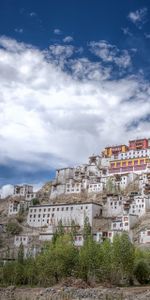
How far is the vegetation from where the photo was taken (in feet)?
149

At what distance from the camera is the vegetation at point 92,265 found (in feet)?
149

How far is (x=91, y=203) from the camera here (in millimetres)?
77875

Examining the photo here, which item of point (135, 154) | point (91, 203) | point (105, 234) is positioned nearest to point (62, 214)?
point (91, 203)

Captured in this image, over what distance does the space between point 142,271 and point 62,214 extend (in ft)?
115

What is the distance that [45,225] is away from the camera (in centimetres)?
8088

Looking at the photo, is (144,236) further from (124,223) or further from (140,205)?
(140,205)

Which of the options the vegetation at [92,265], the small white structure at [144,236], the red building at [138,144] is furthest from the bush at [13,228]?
the red building at [138,144]

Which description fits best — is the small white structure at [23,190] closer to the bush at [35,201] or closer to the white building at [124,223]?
the bush at [35,201]

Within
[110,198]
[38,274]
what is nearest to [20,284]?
[38,274]

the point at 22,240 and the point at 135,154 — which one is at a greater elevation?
the point at 135,154

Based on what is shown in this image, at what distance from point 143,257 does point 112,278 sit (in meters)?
5.21

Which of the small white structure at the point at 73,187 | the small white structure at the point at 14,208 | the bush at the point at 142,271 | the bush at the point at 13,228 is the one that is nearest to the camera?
the bush at the point at 142,271

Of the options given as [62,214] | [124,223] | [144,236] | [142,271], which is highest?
[62,214]

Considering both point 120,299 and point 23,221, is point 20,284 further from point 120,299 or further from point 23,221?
point 23,221
